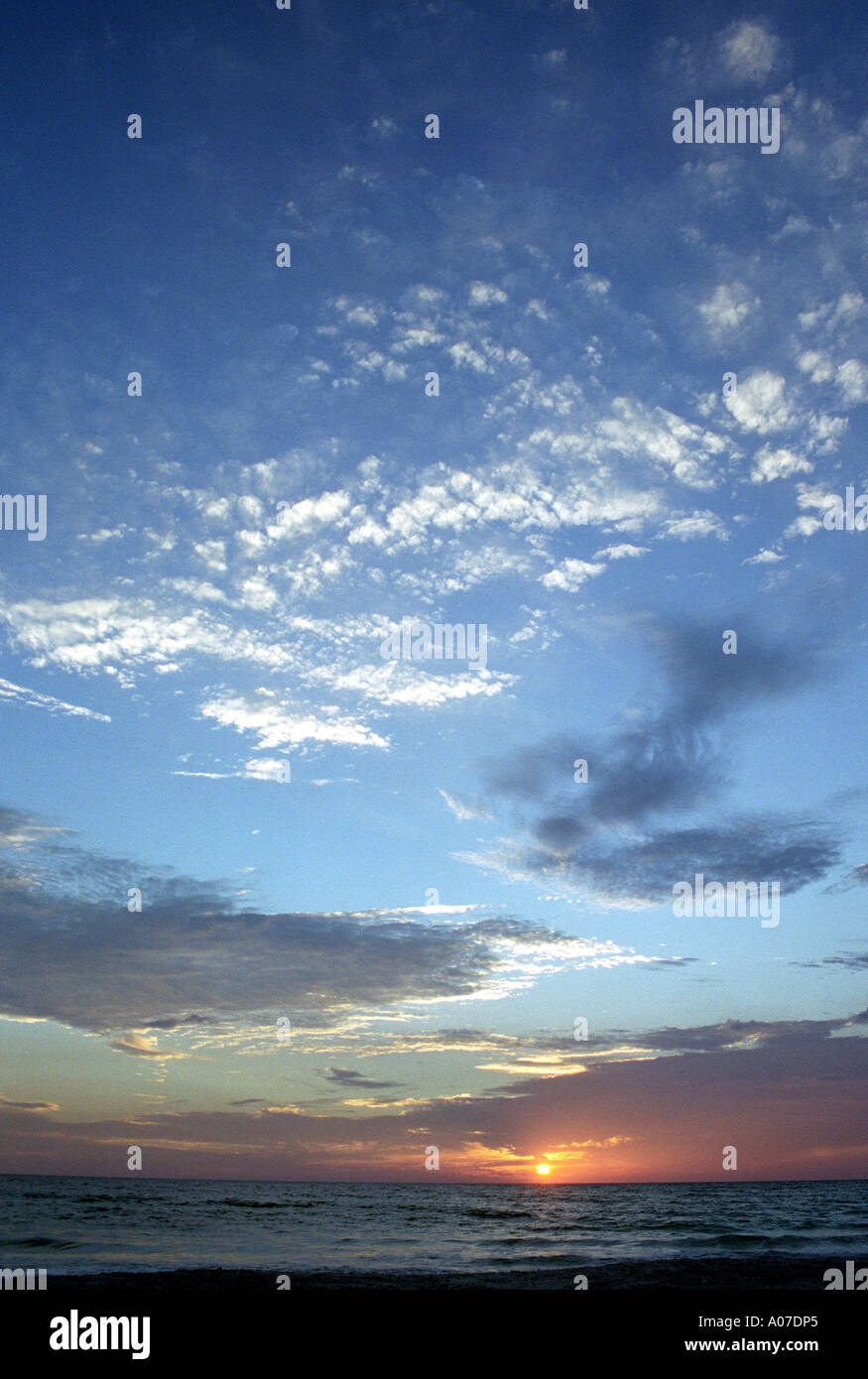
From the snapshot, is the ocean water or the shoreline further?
the ocean water

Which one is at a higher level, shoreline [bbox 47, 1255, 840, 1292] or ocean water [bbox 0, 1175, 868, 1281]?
shoreline [bbox 47, 1255, 840, 1292]

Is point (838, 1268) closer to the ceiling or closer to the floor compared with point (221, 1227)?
closer to the ceiling

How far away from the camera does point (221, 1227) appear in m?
41.4

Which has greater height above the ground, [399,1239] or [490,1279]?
[490,1279]

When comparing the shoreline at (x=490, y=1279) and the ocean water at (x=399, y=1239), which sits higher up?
the shoreline at (x=490, y=1279)

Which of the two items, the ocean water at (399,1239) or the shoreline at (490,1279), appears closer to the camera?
the shoreline at (490,1279)

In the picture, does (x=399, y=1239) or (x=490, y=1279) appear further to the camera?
(x=399, y=1239)
